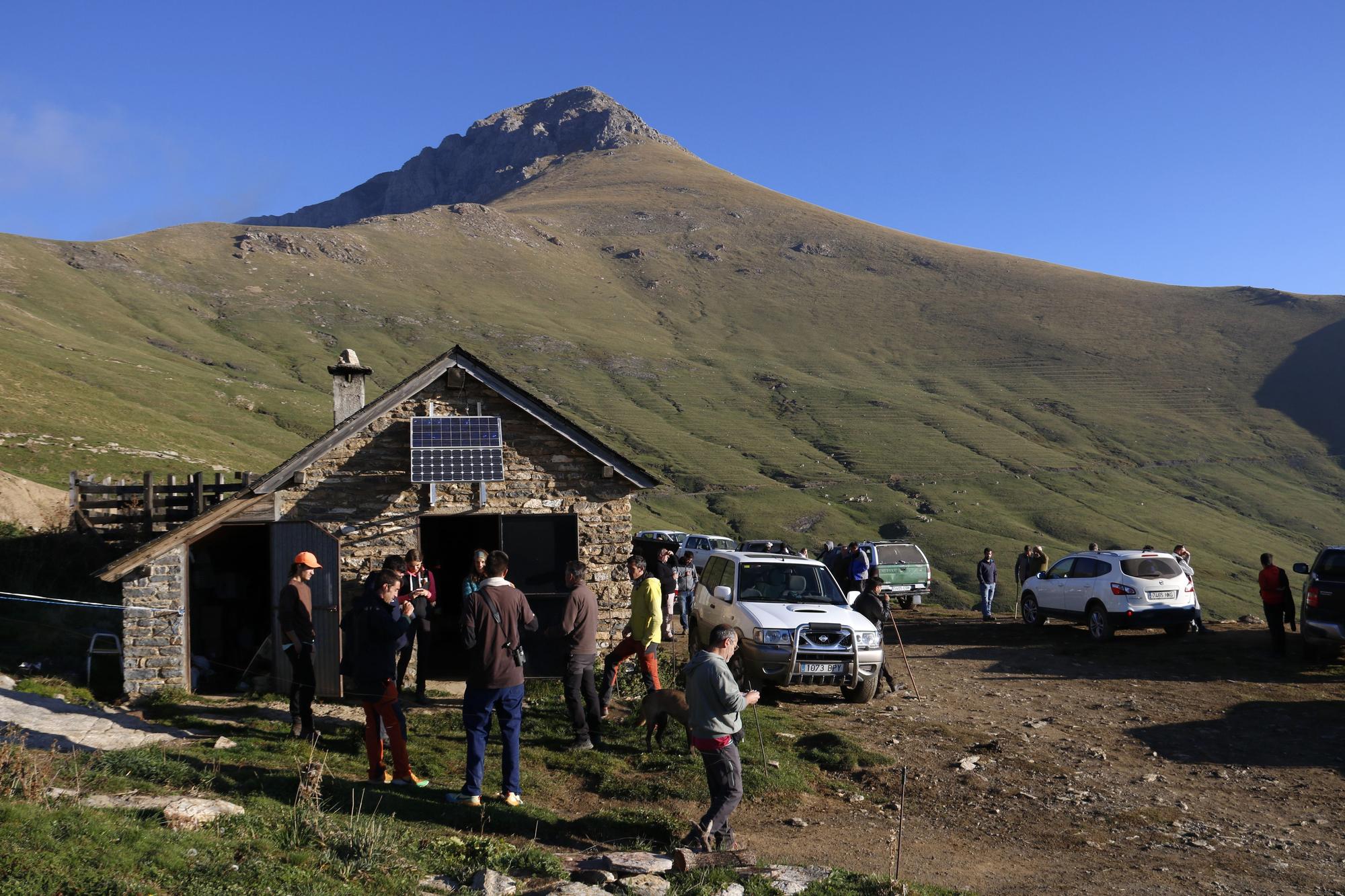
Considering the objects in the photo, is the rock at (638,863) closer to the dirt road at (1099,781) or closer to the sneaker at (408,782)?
the dirt road at (1099,781)

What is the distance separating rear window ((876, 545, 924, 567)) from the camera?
2625 cm

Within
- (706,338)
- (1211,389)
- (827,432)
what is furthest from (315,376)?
(1211,389)

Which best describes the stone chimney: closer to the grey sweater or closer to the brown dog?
the brown dog

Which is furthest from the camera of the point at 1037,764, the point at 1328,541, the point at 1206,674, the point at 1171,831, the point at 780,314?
the point at 780,314

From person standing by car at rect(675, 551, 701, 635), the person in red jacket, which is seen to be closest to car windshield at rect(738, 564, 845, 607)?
person standing by car at rect(675, 551, 701, 635)

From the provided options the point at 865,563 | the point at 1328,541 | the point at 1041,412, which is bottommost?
the point at 1328,541

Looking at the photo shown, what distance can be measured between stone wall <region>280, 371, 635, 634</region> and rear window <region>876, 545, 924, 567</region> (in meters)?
13.4

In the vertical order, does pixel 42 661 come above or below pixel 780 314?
below

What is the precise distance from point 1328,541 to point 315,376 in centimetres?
8771

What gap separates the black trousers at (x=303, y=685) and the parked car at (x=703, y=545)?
1887cm

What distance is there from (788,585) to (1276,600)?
8711mm

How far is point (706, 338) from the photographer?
432 ft

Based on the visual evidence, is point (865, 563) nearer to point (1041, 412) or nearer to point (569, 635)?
point (569, 635)

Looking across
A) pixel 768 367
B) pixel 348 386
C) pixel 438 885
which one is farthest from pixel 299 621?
pixel 768 367
